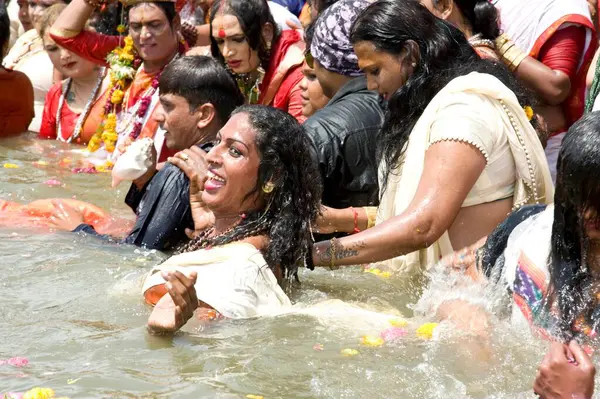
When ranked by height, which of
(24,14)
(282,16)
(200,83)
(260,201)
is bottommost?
(24,14)

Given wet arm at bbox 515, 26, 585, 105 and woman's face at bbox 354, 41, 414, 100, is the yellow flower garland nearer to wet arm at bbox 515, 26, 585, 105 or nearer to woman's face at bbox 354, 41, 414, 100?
wet arm at bbox 515, 26, 585, 105

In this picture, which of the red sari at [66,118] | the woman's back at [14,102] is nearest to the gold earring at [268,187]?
the red sari at [66,118]

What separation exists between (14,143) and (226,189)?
501 cm

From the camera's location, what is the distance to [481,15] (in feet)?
19.6

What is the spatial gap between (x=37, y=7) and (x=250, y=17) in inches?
160

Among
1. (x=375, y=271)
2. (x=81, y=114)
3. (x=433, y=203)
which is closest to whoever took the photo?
(x=433, y=203)

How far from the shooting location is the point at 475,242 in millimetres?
4816

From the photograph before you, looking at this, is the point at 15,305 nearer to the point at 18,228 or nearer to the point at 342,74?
the point at 18,228

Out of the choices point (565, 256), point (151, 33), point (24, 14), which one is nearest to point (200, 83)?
point (151, 33)

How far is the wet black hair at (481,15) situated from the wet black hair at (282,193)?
1.69 metres

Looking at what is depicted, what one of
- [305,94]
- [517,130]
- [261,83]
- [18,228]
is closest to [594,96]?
[517,130]

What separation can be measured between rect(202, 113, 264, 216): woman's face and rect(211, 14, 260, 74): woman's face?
2832mm

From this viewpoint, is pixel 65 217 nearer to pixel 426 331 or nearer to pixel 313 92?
pixel 313 92

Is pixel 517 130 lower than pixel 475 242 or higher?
higher
